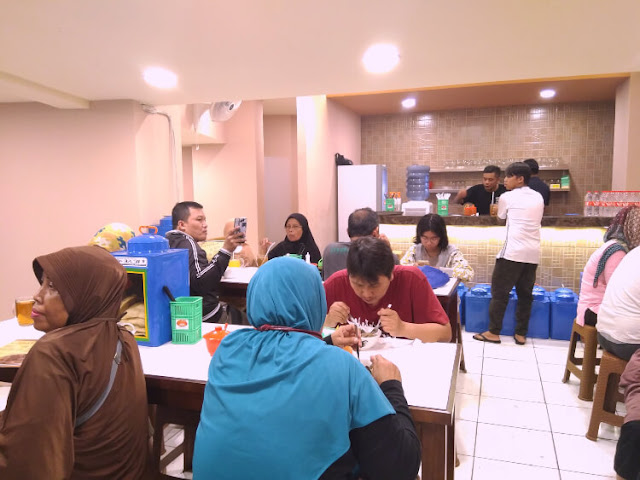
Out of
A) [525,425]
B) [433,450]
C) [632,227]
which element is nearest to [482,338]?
[525,425]

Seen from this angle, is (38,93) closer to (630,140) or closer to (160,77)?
(160,77)

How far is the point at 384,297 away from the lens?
91.8 inches

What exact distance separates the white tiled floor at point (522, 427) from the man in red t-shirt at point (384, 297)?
2.97 feet

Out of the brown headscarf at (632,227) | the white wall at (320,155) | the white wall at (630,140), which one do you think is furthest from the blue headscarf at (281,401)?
the white wall at (630,140)

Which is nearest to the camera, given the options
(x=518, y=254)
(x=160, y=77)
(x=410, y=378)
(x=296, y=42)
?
(x=410, y=378)

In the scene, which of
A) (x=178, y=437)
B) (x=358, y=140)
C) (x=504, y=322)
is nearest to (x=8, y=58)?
(x=178, y=437)

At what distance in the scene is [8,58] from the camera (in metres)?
2.99

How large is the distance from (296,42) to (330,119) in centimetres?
488

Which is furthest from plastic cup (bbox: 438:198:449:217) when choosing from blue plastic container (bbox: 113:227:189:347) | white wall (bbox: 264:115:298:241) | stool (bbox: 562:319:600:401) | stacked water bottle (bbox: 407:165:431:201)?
blue plastic container (bbox: 113:227:189:347)

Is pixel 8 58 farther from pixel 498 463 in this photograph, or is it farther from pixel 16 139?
pixel 498 463

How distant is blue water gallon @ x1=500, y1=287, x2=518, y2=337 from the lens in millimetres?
4801

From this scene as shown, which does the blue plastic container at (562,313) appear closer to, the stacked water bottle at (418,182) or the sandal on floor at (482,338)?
the sandal on floor at (482,338)

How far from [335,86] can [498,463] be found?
2.95 metres

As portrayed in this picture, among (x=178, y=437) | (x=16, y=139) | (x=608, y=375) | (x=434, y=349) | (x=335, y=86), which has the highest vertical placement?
(x=335, y=86)
